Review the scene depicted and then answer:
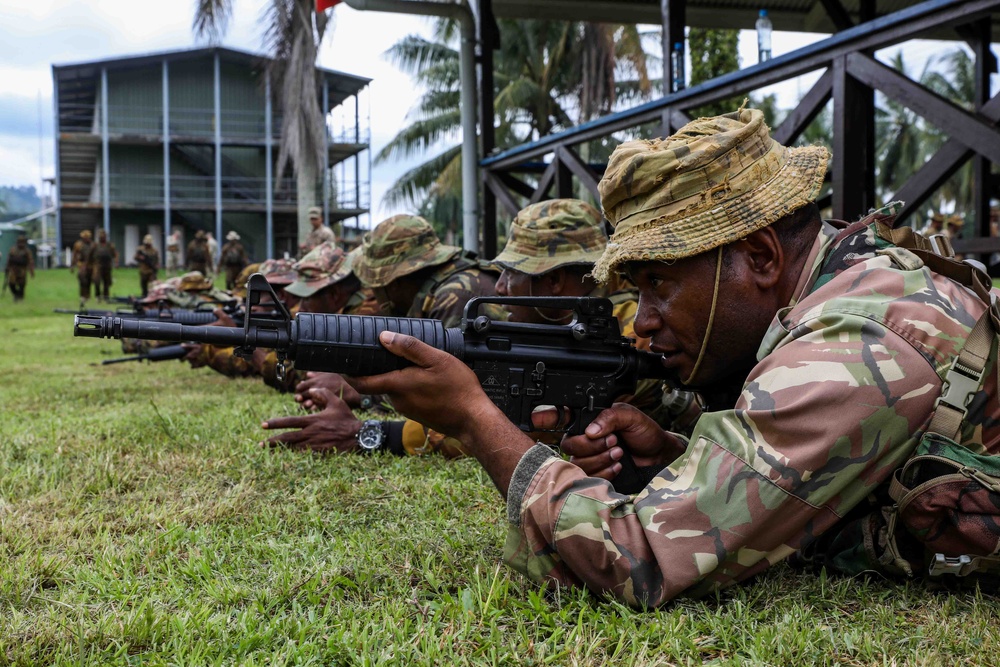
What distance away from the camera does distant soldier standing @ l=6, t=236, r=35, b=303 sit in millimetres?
24125

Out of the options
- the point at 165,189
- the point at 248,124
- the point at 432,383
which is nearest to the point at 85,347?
the point at 432,383

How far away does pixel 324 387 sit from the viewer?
5070 millimetres

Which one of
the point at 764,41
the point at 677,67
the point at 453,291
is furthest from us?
the point at 677,67

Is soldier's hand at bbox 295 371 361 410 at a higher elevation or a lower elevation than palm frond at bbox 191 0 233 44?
lower

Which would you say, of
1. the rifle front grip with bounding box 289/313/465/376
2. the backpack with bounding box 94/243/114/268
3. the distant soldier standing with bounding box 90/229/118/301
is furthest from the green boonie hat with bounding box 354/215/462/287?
the backpack with bounding box 94/243/114/268

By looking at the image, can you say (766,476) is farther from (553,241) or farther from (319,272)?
(319,272)

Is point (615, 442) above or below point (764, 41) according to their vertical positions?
below

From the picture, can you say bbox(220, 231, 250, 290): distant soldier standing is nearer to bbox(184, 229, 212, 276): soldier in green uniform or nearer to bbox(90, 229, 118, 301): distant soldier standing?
bbox(184, 229, 212, 276): soldier in green uniform

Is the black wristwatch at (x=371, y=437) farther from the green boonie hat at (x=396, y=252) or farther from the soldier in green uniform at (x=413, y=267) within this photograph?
the green boonie hat at (x=396, y=252)

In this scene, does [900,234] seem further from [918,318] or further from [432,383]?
[432,383]

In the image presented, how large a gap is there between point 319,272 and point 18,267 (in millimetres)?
21537

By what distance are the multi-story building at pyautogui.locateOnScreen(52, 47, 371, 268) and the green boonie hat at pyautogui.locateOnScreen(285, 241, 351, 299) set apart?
28113 millimetres

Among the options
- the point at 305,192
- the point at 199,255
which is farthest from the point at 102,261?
the point at 305,192

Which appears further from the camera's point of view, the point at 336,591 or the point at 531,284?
the point at 531,284
